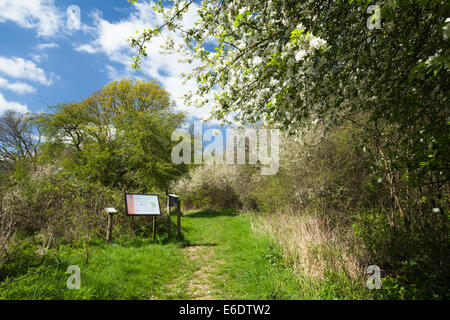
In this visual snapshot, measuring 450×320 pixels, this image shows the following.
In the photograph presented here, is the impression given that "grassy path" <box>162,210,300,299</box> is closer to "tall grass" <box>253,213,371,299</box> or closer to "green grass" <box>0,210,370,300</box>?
"green grass" <box>0,210,370,300</box>

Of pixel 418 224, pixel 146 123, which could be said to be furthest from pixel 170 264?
pixel 146 123

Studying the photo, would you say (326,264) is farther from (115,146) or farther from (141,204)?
(115,146)

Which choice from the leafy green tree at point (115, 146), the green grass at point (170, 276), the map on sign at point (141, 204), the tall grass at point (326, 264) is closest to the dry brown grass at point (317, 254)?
the tall grass at point (326, 264)

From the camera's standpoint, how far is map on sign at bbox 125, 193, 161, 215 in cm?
697

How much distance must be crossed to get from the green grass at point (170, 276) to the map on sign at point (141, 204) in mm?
935

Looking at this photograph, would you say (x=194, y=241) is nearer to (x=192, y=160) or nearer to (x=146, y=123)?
(x=146, y=123)

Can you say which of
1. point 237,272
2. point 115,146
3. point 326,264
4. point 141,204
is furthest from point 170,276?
point 115,146

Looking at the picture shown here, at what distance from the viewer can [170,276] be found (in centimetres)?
494

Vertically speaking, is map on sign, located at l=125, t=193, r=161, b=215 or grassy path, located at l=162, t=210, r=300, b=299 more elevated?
map on sign, located at l=125, t=193, r=161, b=215

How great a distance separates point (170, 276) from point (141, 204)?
3.05 m

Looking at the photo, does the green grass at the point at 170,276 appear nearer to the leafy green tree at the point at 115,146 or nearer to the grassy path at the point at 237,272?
the grassy path at the point at 237,272

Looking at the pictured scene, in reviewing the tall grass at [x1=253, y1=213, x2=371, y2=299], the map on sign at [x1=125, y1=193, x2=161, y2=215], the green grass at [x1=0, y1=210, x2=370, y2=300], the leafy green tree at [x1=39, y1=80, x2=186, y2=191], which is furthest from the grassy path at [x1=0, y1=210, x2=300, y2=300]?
the leafy green tree at [x1=39, y1=80, x2=186, y2=191]

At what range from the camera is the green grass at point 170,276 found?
337cm

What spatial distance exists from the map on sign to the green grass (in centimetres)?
94
